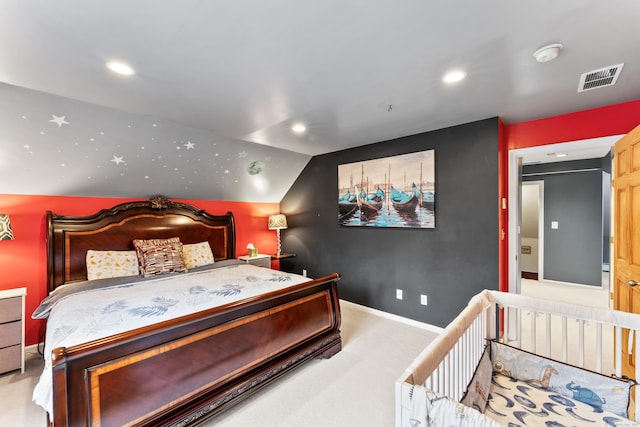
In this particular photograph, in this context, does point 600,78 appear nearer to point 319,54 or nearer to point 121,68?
point 319,54

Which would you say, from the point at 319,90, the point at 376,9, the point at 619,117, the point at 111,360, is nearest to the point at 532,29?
the point at 376,9

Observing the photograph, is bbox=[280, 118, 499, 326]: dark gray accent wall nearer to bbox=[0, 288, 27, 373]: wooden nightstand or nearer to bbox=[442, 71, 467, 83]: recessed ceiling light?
bbox=[442, 71, 467, 83]: recessed ceiling light

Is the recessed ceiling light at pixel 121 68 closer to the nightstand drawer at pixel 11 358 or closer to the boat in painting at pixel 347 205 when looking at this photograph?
the nightstand drawer at pixel 11 358

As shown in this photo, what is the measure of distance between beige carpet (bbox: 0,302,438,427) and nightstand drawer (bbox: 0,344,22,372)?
0.07m

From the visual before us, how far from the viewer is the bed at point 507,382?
0.96 metres

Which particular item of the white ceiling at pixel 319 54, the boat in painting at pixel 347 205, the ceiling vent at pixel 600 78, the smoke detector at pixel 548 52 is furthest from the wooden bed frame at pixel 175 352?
the ceiling vent at pixel 600 78

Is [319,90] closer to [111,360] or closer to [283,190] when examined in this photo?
[111,360]

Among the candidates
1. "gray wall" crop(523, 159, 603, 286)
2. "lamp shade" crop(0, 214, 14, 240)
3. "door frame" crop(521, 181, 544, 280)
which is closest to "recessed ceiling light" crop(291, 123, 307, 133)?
"lamp shade" crop(0, 214, 14, 240)

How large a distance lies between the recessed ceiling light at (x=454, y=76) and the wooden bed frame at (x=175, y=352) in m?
2.02

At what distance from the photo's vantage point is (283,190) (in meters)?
4.98

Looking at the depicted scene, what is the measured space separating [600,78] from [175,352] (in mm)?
3431

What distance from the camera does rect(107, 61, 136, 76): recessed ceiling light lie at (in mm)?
1742

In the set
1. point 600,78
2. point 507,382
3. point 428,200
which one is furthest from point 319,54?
point 507,382

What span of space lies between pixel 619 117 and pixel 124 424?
4.27 m
